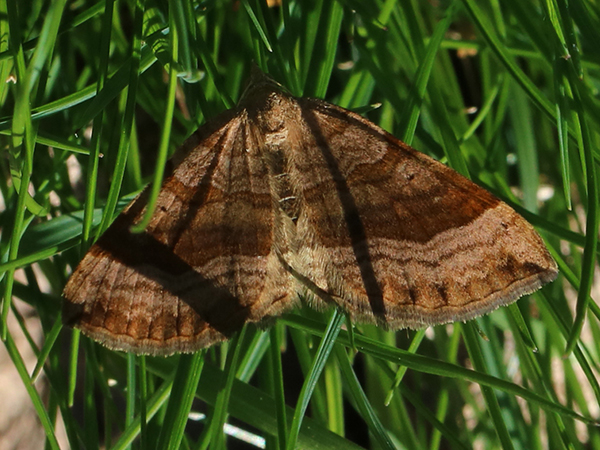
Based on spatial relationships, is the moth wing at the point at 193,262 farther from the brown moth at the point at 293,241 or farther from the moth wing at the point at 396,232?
the moth wing at the point at 396,232

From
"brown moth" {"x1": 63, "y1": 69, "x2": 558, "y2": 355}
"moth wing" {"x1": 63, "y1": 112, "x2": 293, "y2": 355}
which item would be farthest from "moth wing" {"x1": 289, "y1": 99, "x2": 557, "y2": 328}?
"moth wing" {"x1": 63, "y1": 112, "x2": 293, "y2": 355}

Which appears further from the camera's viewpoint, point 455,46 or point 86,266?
point 455,46

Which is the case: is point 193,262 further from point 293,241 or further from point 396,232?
point 396,232


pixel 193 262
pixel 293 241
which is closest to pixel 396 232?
pixel 293 241

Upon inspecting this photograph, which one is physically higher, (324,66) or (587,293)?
(324,66)

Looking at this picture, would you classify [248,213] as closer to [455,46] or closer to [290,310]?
[290,310]

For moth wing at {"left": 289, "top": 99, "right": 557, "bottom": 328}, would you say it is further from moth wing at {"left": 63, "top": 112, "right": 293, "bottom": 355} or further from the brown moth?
moth wing at {"left": 63, "top": 112, "right": 293, "bottom": 355}

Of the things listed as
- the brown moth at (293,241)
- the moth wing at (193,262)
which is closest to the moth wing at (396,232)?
the brown moth at (293,241)

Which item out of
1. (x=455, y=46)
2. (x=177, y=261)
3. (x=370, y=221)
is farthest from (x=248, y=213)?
(x=455, y=46)
